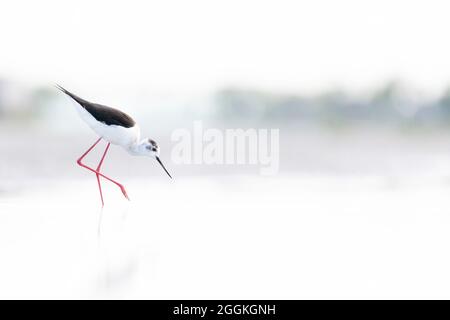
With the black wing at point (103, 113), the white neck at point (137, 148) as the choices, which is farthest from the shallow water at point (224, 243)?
the black wing at point (103, 113)

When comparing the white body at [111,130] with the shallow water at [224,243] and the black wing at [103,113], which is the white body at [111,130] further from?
the shallow water at [224,243]

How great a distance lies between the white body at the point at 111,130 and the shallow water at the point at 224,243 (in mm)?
384

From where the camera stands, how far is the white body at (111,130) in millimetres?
4043

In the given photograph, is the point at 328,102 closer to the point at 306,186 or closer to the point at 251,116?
the point at 251,116

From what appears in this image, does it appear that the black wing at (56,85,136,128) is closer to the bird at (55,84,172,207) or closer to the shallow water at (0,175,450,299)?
the bird at (55,84,172,207)

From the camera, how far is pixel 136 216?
379 cm

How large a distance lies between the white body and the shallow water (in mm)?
384

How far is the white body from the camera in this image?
13.3ft

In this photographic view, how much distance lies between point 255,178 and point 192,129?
2.56m

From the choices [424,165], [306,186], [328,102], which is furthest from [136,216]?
[328,102]

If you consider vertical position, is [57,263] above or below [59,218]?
below

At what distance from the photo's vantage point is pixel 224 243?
315cm

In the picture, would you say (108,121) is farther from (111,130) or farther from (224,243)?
(224,243)
